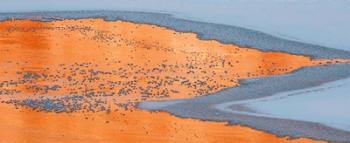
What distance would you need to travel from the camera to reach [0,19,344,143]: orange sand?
9.38 meters

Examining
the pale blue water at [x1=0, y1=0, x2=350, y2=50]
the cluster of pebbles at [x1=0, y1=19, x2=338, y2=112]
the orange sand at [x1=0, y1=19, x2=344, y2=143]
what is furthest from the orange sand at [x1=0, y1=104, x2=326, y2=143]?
the pale blue water at [x1=0, y1=0, x2=350, y2=50]

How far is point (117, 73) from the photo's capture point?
42.3ft

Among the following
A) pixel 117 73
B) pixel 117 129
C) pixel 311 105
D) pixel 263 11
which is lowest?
pixel 117 129

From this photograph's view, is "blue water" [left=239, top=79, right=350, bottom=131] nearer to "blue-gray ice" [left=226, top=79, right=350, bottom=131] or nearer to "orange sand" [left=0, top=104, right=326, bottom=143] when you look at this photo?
"blue-gray ice" [left=226, top=79, right=350, bottom=131]

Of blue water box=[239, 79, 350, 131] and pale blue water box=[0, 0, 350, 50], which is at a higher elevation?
pale blue water box=[0, 0, 350, 50]

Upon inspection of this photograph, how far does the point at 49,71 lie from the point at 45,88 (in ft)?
4.57

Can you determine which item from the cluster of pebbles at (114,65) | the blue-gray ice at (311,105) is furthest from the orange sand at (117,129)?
the blue-gray ice at (311,105)

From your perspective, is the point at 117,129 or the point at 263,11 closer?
the point at 117,129

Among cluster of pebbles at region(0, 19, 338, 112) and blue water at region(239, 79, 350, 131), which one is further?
cluster of pebbles at region(0, 19, 338, 112)

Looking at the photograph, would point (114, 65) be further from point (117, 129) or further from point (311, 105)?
point (311, 105)

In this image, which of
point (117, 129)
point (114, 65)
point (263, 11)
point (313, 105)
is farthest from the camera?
point (263, 11)

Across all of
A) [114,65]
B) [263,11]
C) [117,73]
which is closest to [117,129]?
[117,73]

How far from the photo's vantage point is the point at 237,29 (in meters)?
16.9

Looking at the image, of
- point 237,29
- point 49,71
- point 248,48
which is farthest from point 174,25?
point 49,71
